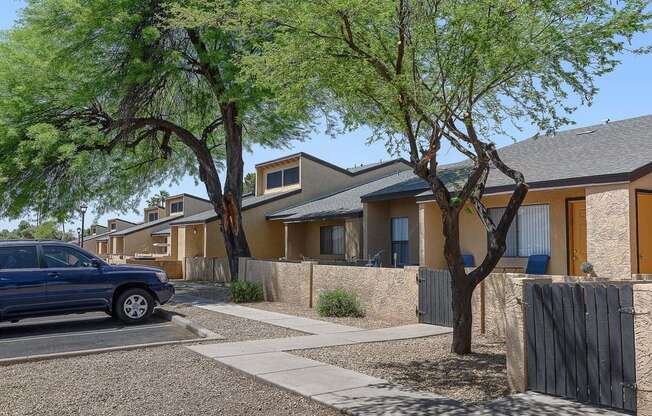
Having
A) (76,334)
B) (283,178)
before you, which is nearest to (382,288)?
(76,334)

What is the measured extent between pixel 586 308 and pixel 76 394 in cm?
616

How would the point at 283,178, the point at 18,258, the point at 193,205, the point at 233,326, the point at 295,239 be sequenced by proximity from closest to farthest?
the point at 18,258 → the point at 233,326 → the point at 295,239 → the point at 283,178 → the point at 193,205

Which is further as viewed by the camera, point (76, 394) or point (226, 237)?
point (226, 237)

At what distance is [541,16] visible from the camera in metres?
9.34

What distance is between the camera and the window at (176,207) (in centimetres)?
4798

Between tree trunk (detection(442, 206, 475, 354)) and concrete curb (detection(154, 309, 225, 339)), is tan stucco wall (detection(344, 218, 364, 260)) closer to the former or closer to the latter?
concrete curb (detection(154, 309, 225, 339))

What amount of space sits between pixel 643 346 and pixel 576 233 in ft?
34.7

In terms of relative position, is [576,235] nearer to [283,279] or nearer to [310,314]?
[310,314]

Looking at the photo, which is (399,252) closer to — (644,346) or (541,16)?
(541,16)

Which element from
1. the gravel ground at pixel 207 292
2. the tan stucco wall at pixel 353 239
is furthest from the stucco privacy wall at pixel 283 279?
the tan stucco wall at pixel 353 239

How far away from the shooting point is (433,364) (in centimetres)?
934

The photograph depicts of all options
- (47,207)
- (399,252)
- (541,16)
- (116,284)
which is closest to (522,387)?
(541,16)

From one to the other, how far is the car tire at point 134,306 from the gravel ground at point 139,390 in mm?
3918

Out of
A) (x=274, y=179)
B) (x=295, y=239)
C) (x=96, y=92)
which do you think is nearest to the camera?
(x=96, y=92)
